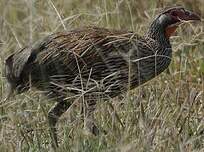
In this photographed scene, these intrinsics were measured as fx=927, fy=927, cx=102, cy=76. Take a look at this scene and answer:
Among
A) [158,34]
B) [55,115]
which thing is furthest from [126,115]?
[158,34]

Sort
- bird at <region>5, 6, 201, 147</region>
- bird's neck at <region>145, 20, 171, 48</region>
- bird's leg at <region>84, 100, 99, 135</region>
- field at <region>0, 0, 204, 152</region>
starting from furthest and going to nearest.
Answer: bird's neck at <region>145, 20, 171, 48</region>, bird at <region>5, 6, 201, 147</region>, bird's leg at <region>84, 100, 99, 135</region>, field at <region>0, 0, 204, 152</region>

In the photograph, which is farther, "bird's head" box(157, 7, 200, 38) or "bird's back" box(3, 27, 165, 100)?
"bird's head" box(157, 7, 200, 38)

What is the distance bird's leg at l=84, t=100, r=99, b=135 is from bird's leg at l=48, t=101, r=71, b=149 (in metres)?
0.19

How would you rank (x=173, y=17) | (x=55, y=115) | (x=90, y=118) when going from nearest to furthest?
(x=90, y=118) → (x=55, y=115) → (x=173, y=17)

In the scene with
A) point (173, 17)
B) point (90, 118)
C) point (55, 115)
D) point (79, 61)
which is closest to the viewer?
point (90, 118)

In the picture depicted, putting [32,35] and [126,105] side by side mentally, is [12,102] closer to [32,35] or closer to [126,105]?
[126,105]

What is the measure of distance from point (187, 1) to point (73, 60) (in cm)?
233

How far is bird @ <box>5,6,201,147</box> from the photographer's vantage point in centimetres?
568

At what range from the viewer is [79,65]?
5.77 metres

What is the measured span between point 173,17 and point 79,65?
0.78 meters

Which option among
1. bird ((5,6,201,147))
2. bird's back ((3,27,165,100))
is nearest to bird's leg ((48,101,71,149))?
bird ((5,6,201,147))

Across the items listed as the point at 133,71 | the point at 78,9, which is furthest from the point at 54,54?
the point at 78,9

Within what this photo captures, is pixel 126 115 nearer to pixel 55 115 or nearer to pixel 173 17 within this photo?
pixel 55 115

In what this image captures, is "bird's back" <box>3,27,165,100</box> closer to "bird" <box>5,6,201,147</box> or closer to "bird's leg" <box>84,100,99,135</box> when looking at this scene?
"bird" <box>5,6,201,147</box>
